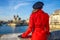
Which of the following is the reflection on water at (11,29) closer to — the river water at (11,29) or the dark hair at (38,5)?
the river water at (11,29)

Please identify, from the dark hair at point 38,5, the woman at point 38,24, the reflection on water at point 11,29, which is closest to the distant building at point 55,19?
the woman at point 38,24

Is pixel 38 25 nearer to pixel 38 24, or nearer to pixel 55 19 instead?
pixel 38 24

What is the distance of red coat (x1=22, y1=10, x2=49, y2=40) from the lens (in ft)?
10.3

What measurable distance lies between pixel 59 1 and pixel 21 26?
586 millimetres

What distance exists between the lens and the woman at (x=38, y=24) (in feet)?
10.3

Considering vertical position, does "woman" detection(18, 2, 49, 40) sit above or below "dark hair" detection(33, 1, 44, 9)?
below

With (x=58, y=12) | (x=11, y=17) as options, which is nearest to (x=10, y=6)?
(x=11, y=17)

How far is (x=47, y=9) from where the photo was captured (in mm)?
3213

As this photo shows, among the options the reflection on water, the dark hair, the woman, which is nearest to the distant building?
the woman

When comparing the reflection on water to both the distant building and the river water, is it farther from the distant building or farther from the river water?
the distant building

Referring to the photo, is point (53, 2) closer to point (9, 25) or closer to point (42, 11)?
point (42, 11)

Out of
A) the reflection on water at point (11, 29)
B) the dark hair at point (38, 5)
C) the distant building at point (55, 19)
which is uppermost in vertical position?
the dark hair at point (38, 5)

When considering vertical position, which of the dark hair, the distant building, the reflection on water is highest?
the dark hair

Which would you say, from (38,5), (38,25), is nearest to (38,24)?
(38,25)
